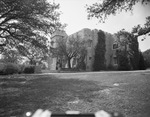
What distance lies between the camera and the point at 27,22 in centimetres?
906

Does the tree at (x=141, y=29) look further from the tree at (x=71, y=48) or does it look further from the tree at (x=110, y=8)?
the tree at (x=71, y=48)

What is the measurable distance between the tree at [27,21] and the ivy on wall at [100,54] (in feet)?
58.4

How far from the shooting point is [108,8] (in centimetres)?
573

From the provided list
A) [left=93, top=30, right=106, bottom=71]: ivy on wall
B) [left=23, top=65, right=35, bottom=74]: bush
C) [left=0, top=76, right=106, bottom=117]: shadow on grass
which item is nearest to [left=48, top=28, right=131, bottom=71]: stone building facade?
[left=93, top=30, right=106, bottom=71]: ivy on wall

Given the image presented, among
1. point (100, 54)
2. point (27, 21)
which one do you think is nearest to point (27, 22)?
point (27, 21)

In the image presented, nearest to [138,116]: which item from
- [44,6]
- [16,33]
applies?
[44,6]

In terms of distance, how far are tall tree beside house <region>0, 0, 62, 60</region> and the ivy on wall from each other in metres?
17.7

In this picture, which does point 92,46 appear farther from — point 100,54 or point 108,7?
point 108,7

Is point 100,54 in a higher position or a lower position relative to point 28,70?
higher

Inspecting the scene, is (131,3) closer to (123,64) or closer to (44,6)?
(44,6)

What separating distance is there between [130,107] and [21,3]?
847 centimetres

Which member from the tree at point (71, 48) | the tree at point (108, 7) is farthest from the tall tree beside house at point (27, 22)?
the tree at point (71, 48)

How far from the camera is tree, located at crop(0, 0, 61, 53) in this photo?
318 inches

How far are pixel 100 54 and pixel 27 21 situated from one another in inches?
820
